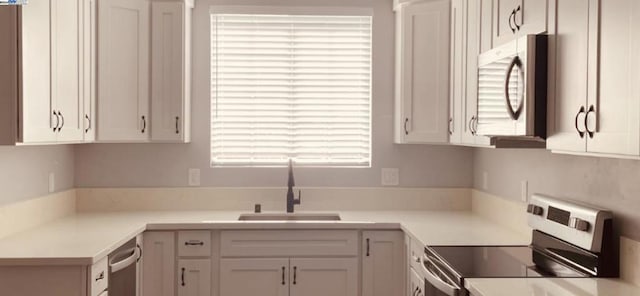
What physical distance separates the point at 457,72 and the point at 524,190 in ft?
2.40

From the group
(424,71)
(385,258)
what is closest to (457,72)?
(424,71)

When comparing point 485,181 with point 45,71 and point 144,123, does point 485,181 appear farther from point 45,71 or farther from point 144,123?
point 45,71

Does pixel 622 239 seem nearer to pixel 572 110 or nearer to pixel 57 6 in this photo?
pixel 572 110

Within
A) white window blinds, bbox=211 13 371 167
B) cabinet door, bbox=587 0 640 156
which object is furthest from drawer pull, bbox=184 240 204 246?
cabinet door, bbox=587 0 640 156

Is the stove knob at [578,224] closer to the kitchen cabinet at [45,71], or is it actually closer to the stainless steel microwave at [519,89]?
the stainless steel microwave at [519,89]

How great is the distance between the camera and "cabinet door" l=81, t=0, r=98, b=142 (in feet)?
10.0

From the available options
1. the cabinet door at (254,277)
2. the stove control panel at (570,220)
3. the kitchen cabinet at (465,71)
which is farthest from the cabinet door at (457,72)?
the cabinet door at (254,277)

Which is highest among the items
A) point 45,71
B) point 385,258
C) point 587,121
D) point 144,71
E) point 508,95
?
point 144,71

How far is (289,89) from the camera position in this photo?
3.84 meters

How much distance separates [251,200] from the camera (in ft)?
12.5

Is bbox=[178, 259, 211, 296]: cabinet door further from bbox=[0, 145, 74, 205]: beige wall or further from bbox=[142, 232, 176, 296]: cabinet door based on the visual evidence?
bbox=[0, 145, 74, 205]: beige wall

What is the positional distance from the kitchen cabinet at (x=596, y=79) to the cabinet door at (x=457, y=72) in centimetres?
111

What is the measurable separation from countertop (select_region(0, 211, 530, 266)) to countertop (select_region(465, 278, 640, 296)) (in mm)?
681

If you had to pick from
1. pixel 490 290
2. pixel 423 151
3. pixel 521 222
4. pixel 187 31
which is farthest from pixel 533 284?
pixel 187 31
